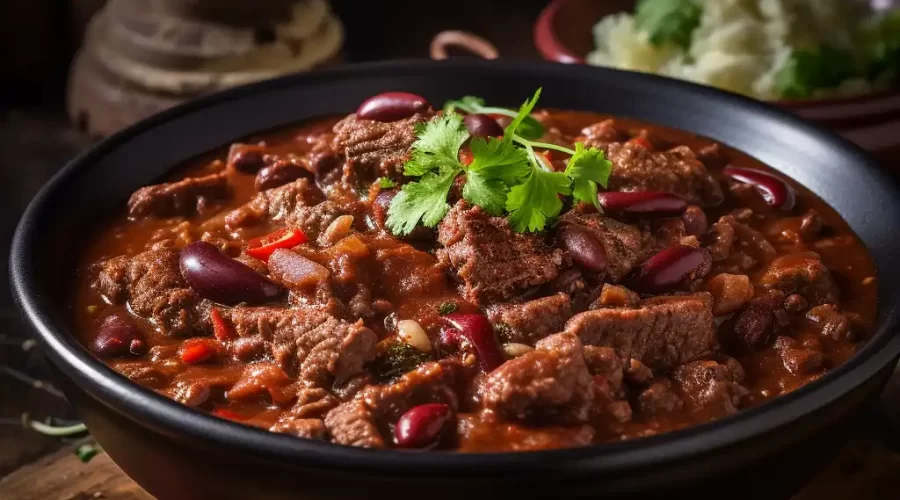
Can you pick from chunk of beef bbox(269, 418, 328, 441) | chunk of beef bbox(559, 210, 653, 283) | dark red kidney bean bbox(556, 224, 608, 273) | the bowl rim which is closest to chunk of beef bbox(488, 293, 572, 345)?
dark red kidney bean bbox(556, 224, 608, 273)

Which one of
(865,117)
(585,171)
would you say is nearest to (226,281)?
(585,171)

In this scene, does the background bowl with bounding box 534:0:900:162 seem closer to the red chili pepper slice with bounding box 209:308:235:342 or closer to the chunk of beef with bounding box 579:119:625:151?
the chunk of beef with bounding box 579:119:625:151

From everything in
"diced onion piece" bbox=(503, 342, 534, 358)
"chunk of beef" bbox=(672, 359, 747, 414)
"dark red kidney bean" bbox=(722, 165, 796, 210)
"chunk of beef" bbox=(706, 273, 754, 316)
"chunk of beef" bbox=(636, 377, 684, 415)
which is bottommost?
"diced onion piece" bbox=(503, 342, 534, 358)

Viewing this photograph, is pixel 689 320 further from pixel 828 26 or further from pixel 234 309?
pixel 828 26

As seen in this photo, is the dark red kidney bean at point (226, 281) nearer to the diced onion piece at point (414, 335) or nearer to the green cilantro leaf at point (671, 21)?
the diced onion piece at point (414, 335)

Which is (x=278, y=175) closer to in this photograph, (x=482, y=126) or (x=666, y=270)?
(x=482, y=126)

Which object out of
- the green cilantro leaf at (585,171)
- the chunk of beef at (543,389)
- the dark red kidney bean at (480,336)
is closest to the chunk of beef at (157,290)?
the dark red kidney bean at (480,336)
